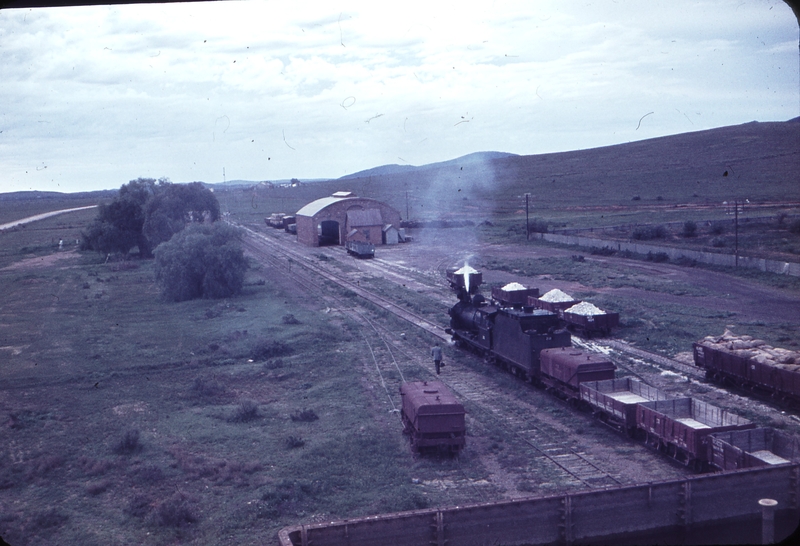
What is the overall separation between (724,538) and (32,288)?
53782mm

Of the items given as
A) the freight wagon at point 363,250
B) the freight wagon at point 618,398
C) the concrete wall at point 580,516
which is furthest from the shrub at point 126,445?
the freight wagon at point 363,250

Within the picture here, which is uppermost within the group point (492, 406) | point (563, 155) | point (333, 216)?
point (563, 155)

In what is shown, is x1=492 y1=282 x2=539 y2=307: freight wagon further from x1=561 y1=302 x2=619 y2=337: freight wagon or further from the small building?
the small building

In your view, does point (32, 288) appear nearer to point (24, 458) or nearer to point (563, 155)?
point (24, 458)

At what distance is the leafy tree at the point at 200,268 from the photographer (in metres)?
44.0

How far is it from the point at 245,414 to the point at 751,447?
573 inches

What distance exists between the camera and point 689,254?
2030 inches

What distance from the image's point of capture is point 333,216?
74.6 m

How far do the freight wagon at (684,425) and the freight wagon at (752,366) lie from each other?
428 centimetres

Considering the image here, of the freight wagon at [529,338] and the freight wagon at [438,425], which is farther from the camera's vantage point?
the freight wagon at [529,338]

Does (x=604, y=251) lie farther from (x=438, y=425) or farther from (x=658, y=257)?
(x=438, y=425)

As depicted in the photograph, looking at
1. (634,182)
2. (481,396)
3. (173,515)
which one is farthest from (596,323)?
(634,182)

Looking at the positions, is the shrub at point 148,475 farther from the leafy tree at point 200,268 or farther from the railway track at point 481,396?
the leafy tree at point 200,268

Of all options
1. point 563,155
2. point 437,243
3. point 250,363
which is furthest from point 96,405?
point 563,155
